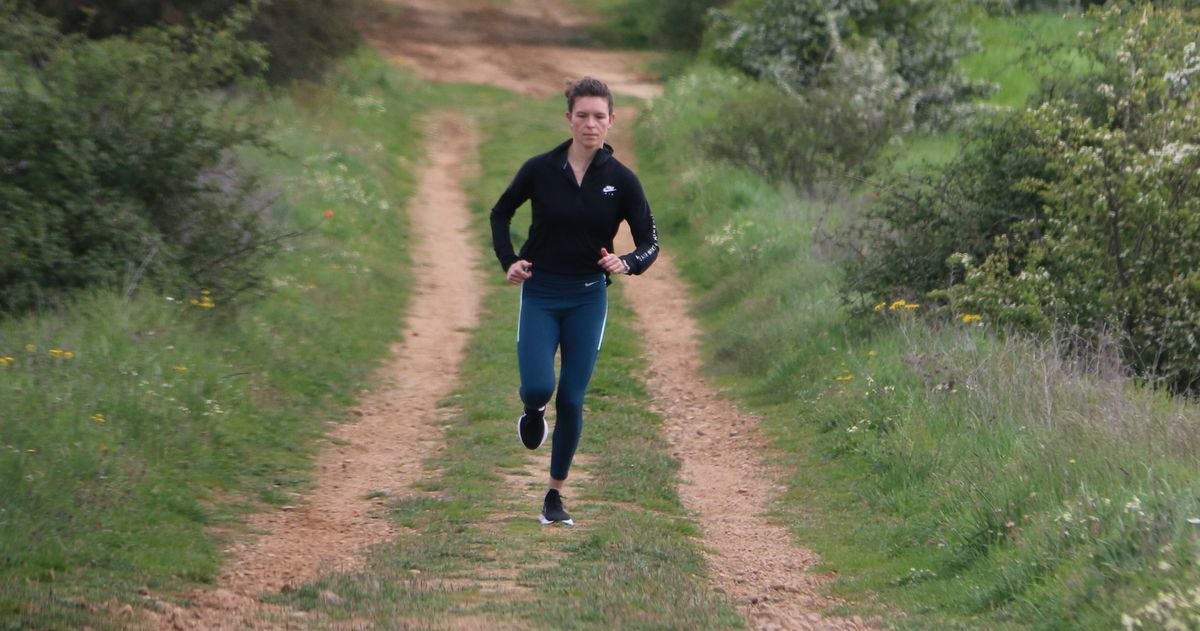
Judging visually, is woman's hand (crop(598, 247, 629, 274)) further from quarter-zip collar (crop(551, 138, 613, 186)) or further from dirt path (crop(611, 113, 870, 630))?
dirt path (crop(611, 113, 870, 630))

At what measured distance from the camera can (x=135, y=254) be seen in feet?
33.0

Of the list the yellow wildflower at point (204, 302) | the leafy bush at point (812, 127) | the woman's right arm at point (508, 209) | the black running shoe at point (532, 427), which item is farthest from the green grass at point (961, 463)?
the leafy bush at point (812, 127)

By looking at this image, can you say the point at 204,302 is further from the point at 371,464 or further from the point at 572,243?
the point at 572,243

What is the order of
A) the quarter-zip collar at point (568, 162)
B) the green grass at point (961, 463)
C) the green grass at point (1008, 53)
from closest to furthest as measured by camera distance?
1. the green grass at point (961, 463)
2. the quarter-zip collar at point (568, 162)
3. the green grass at point (1008, 53)

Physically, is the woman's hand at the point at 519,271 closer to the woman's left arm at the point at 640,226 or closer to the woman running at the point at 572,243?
the woman running at the point at 572,243

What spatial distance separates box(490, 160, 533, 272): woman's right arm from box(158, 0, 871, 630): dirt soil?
1.57 metres

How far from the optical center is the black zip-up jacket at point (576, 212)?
22.0 ft

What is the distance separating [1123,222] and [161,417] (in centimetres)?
626

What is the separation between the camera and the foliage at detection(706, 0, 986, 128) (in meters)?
20.1

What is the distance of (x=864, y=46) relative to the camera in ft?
66.2

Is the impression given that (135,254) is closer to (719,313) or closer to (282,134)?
(719,313)

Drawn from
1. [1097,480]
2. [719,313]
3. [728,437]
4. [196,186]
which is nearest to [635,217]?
[1097,480]

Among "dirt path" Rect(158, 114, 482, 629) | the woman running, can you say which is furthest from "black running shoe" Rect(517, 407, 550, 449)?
"dirt path" Rect(158, 114, 482, 629)

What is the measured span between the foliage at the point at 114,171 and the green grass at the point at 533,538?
2319 mm
